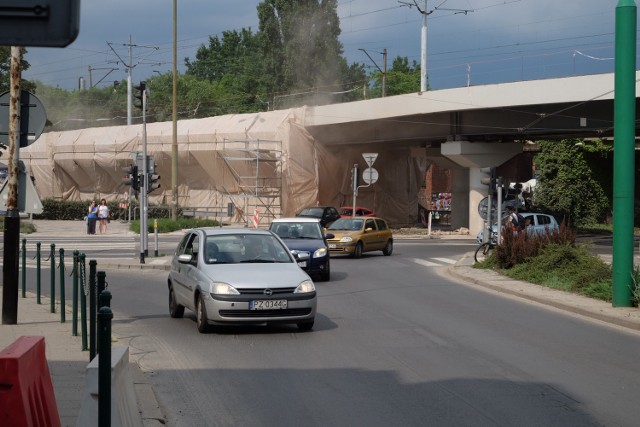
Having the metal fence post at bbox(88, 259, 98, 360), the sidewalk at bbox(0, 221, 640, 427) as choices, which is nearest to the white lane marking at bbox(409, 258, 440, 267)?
the sidewalk at bbox(0, 221, 640, 427)

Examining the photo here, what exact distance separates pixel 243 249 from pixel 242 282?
4.68 feet

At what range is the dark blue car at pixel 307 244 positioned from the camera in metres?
22.0

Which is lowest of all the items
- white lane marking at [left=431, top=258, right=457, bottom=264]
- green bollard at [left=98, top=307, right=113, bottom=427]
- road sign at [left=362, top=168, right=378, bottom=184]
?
white lane marking at [left=431, top=258, right=457, bottom=264]

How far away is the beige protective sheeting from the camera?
53.6 meters

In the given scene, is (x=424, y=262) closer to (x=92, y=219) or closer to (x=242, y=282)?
(x=242, y=282)

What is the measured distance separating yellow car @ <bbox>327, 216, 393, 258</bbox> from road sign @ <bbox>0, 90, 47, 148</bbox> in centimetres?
1815

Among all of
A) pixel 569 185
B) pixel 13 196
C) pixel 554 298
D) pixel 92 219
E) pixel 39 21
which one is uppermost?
pixel 569 185

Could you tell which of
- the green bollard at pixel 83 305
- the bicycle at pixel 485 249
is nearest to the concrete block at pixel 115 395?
the green bollard at pixel 83 305

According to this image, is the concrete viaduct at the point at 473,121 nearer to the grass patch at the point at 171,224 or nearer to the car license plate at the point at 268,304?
Result: the grass patch at the point at 171,224

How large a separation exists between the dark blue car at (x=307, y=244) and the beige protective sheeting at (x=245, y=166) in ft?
80.4

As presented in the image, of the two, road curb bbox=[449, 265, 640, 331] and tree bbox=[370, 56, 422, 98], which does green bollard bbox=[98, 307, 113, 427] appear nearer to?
road curb bbox=[449, 265, 640, 331]

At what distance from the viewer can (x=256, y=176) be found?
52438 millimetres

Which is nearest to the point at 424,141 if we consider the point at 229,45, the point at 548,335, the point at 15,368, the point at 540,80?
the point at 540,80

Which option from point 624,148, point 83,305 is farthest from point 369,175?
point 83,305
